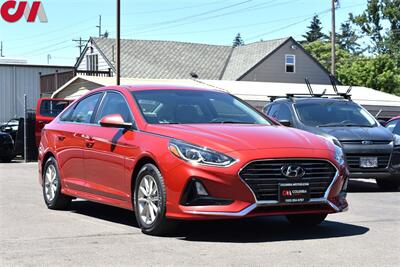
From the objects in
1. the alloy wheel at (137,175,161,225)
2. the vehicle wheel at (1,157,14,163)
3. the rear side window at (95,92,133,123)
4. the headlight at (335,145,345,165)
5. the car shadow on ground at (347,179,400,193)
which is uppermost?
the rear side window at (95,92,133,123)

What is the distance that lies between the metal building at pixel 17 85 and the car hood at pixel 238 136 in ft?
120

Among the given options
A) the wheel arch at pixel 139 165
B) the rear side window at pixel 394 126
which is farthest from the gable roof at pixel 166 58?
the wheel arch at pixel 139 165

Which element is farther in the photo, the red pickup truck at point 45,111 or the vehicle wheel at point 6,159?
the vehicle wheel at point 6,159

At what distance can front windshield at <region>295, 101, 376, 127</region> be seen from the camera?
12.3 meters

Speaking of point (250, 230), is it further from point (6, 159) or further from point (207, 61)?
point (207, 61)

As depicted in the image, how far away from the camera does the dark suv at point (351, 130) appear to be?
11.5 meters

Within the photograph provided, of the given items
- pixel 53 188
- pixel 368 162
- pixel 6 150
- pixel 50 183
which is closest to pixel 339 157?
pixel 53 188

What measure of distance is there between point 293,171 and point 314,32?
116 metres

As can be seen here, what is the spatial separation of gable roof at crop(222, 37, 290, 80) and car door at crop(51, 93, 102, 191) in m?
33.4

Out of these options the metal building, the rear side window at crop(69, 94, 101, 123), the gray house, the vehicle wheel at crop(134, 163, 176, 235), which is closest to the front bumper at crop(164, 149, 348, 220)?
the vehicle wheel at crop(134, 163, 176, 235)

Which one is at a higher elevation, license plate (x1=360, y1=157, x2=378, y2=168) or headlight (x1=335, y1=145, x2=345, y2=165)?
headlight (x1=335, y1=145, x2=345, y2=165)

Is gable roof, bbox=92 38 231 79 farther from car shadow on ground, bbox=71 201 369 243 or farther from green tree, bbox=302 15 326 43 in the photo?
green tree, bbox=302 15 326 43

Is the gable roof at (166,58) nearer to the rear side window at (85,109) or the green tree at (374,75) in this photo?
the green tree at (374,75)

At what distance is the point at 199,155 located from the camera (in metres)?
6.54
